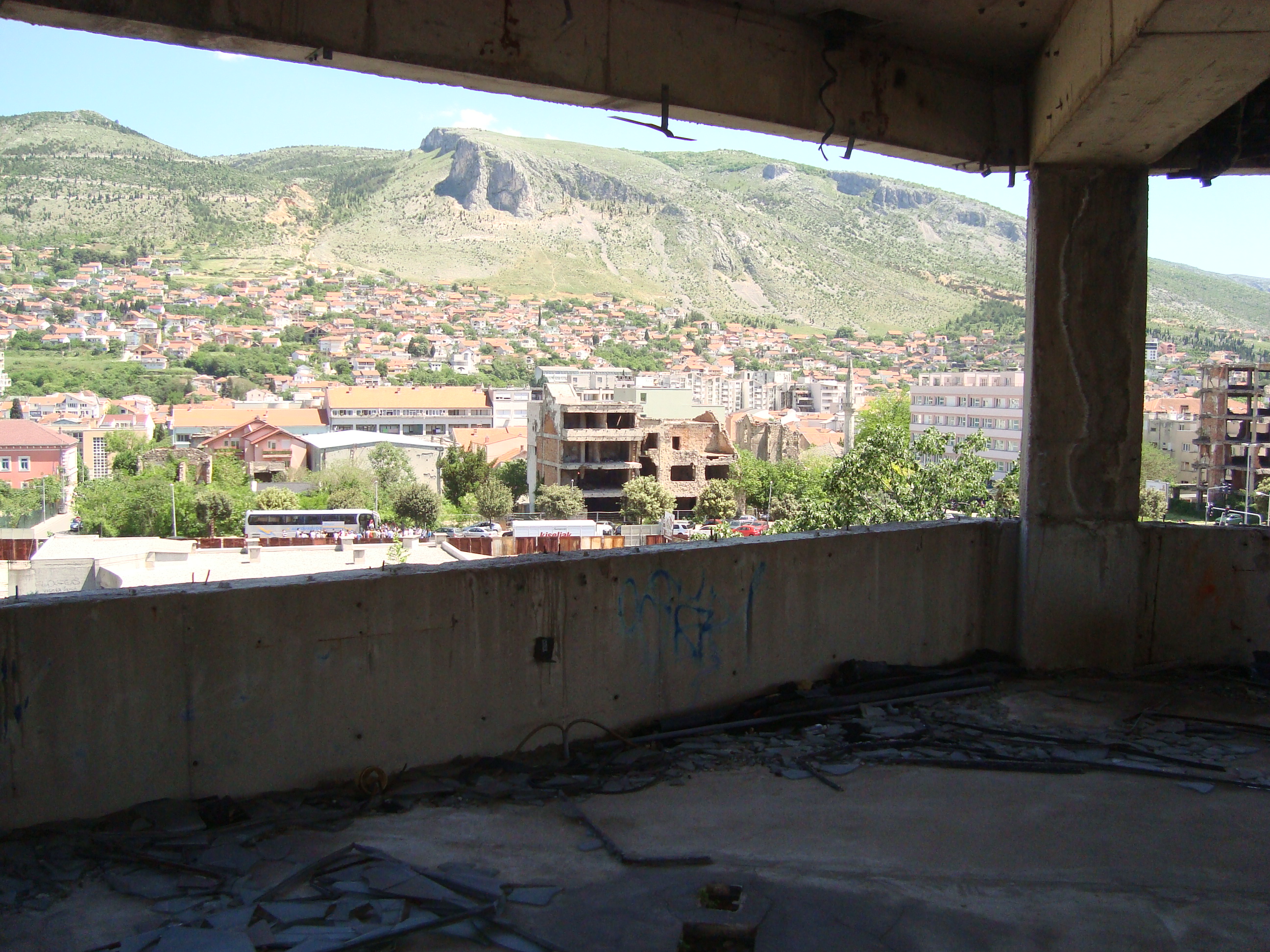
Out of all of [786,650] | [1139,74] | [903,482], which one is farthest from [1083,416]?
[903,482]

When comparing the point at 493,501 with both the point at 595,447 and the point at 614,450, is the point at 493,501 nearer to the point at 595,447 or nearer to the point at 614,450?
the point at 595,447

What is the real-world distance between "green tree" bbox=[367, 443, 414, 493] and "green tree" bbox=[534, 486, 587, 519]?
723 inches

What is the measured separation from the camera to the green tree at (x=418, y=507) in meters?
72.5

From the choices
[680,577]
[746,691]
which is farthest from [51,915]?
[746,691]

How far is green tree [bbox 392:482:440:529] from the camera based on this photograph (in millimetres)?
72500

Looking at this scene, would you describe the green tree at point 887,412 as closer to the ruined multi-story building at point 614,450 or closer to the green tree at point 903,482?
the ruined multi-story building at point 614,450

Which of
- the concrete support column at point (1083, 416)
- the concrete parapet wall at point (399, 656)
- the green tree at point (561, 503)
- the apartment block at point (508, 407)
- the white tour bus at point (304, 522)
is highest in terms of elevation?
the apartment block at point (508, 407)

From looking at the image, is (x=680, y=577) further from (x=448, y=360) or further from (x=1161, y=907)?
A: (x=448, y=360)

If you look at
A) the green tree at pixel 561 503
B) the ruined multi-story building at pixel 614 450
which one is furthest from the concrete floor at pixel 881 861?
the ruined multi-story building at pixel 614 450

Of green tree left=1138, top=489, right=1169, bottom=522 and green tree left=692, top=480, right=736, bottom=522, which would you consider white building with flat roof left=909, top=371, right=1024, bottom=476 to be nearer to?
green tree left=692, top=480, right=736, bottom=522

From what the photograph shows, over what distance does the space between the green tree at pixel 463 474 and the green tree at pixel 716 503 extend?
1827 cm

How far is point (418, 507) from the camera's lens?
72.8 metres

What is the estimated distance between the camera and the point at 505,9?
18.7 feet

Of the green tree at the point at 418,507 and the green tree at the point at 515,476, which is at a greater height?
the green tree at the point at 515,476
